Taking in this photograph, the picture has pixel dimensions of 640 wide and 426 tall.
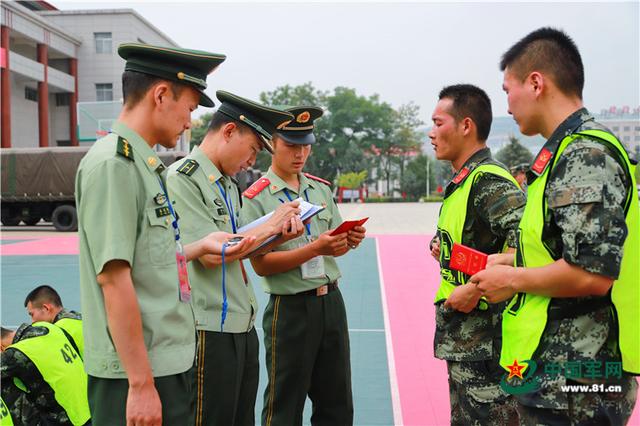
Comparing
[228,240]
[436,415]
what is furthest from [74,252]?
[228,240]

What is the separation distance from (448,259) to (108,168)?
4.94 ft

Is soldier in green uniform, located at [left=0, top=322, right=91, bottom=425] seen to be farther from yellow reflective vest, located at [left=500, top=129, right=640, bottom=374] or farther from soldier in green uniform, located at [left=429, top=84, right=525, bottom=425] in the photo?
yellow reflective vest, located at [left=500, top=129, right=640, bottom=374]

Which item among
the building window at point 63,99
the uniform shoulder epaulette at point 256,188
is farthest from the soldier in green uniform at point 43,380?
the building window at point 63,99

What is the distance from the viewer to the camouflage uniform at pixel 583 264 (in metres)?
1.58

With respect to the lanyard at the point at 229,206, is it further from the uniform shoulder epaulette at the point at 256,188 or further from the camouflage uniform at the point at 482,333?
the camouflage uniform at the point at 482,333

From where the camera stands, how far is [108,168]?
1.66m

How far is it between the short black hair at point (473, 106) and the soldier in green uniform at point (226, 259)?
2.60 feet

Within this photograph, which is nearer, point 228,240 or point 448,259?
point 228,240

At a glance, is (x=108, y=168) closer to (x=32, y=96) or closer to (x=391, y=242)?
(x=391, y=242)

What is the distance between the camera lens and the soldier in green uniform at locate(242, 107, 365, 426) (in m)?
3.01

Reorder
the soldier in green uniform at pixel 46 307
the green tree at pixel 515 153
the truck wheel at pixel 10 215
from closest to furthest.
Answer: the soldier in green uniform at pixel 46 307 < the truck wheel at pixel 10 215 < the green tree at pixel 515 153

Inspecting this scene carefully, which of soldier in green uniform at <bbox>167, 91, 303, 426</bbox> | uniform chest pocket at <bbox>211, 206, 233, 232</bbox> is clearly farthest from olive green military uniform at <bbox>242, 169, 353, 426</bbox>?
uniform chest pocket at <bbox>211, 206, 233, 232</bbox>

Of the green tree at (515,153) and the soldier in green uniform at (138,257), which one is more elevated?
the green tree at (515,153)

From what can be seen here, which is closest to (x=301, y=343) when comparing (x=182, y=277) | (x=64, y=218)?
(x=182, y=277)
